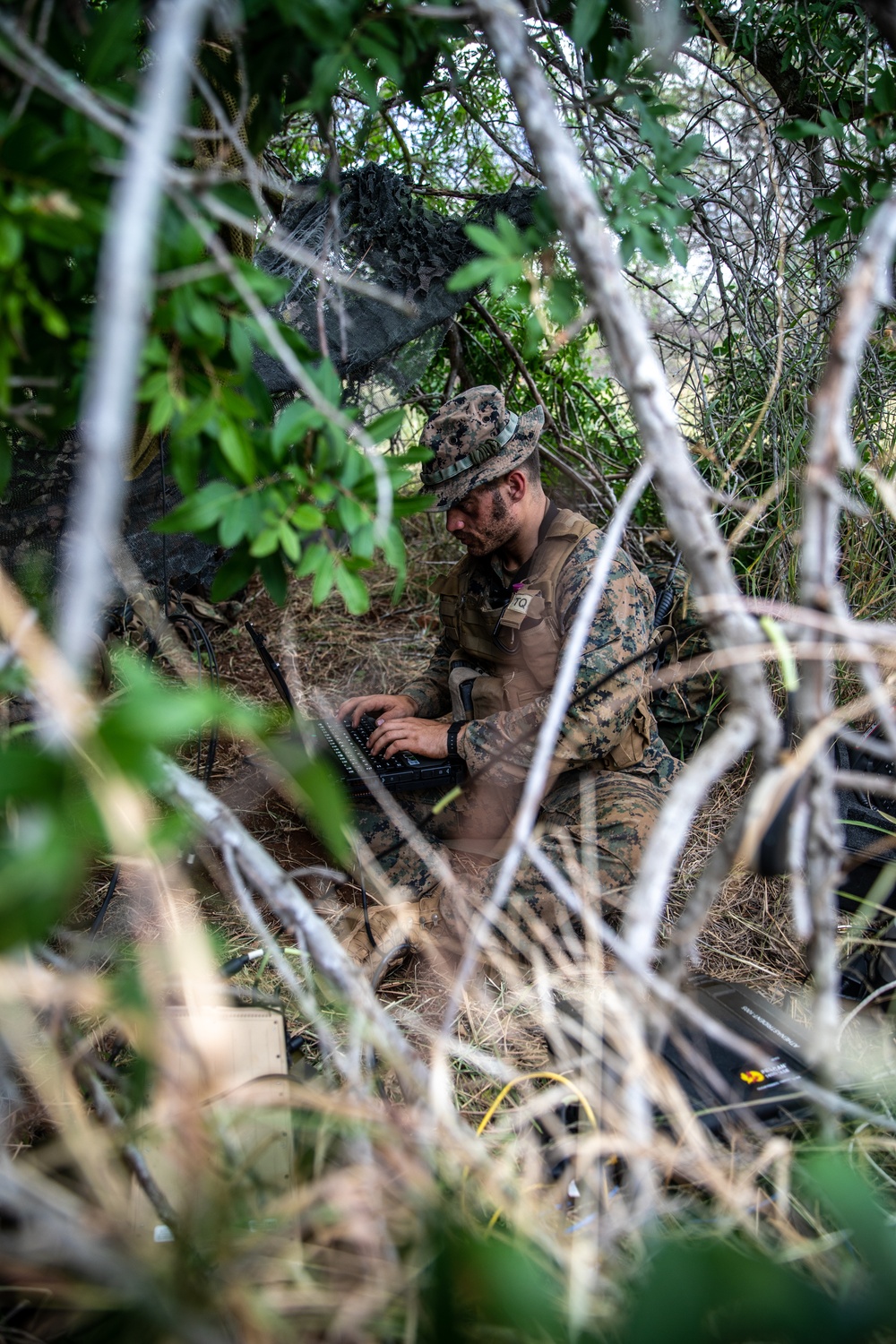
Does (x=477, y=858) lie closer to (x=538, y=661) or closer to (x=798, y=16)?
(x=538, y=661)

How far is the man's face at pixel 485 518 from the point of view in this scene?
2.45 meters

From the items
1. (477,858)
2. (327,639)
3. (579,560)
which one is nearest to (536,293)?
(579,560)

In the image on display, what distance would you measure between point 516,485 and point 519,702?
0.66 metres

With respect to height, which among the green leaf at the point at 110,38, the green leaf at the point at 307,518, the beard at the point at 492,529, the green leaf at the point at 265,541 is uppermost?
the green leaf at the point at 110,38

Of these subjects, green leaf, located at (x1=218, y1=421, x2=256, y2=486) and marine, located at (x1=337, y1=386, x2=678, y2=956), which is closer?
green leaf, located at (x1=218, y1=421, x2=256, y2=486)

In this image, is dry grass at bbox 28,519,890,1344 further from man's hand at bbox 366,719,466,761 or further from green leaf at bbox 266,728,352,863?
man's hand at bbox 366,719,466,761

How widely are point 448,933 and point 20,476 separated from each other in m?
1.71

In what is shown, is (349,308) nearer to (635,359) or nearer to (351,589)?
(351,589)

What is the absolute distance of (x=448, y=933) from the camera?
2.35 m

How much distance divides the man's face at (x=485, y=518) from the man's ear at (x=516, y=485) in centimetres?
3

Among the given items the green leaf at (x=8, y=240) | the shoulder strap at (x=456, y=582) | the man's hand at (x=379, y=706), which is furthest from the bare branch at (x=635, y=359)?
the man's hand at (x=379, y=706)

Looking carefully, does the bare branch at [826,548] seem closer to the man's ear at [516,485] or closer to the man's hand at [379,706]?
the man's ear at [516,485]

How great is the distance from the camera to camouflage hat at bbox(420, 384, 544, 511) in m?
2.39

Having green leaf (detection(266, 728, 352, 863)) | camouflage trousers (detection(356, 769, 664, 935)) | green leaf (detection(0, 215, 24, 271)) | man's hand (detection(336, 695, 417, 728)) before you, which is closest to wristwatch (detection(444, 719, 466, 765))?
camouflage trousers (detection(356, 769, 664, 935))
